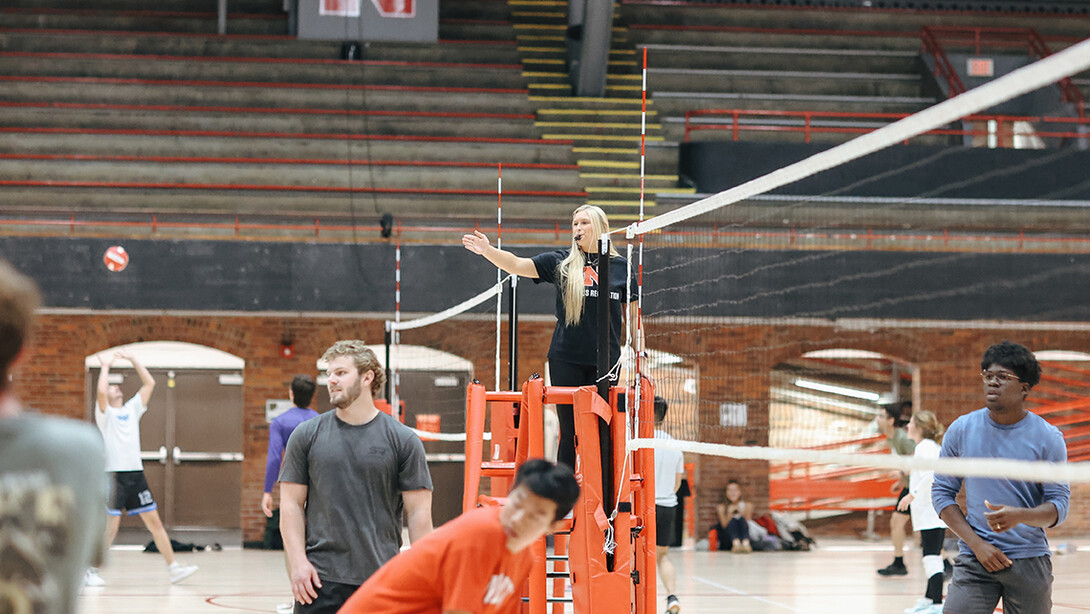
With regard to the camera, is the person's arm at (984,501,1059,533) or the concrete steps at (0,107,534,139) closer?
the person's arm at (984,501,1059,533)

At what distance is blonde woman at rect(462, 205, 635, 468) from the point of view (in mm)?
5301

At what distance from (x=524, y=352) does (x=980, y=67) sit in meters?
8.78

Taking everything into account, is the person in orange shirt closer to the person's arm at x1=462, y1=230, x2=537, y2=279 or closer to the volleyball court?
the volleyball court

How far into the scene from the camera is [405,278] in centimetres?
1256

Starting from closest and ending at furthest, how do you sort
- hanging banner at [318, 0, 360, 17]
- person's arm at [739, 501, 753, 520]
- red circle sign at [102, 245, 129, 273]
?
red circle sign at [102, 245, 129, 273], person's arm at [739, 501, 753, 520], hanging banner at [318, 0, 360, 17]

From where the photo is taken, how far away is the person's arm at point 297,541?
4098 millimetres

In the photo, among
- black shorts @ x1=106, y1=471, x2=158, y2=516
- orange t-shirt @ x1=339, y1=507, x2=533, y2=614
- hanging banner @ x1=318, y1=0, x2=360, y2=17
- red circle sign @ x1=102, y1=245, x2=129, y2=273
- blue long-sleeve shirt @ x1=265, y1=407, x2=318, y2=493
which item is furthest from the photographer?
hanging banner @ x1=318, y1=0, x2=360, y2=17

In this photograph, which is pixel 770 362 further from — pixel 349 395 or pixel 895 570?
pixel 349 395

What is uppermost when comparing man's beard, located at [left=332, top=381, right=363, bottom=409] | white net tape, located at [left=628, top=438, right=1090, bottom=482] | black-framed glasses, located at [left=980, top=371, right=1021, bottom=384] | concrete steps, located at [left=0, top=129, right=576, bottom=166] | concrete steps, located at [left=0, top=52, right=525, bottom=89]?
concrete steps, located at [left=0, top=52, right=525, bottom=89]

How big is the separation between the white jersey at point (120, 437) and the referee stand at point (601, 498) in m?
5.86

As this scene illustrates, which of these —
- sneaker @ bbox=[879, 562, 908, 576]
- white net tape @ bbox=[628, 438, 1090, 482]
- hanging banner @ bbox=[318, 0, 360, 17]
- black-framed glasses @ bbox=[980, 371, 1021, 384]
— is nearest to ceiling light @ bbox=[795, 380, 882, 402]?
sneaker @ bbox=[879, 562, 908, 576]

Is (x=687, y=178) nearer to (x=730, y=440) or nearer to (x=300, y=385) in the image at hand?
(x=730, y=440)

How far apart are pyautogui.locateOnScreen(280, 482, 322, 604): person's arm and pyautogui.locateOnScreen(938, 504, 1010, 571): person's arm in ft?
7.48

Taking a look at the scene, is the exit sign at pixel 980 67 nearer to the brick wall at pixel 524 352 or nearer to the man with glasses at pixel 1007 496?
the brick wall at pixel 524 352
